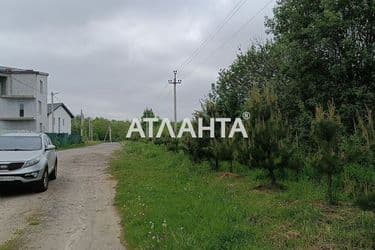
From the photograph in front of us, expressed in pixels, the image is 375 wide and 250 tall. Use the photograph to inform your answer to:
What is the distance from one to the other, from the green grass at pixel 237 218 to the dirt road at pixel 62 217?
39 cm

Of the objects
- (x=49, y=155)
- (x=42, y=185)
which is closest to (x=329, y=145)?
(x=42, y=185)

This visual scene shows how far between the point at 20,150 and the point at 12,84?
48.2 meters

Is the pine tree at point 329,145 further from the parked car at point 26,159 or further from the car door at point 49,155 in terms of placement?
the car door at point 49,155

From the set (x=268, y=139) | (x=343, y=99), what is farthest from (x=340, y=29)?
(x=268, y=139)

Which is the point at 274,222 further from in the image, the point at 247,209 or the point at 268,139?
the point at 268,139

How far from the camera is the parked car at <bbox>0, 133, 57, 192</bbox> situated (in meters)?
12.4

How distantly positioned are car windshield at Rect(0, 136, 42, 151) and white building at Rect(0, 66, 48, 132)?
1795 inches

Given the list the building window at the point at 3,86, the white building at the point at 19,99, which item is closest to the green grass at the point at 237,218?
the white building at the point at 19,99

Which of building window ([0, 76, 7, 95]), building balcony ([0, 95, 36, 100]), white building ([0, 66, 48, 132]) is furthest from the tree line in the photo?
building window ([0, 76, 7, 95])

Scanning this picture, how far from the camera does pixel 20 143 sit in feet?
46.4

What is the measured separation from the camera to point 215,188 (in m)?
12.2

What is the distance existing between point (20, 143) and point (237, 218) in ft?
27.0

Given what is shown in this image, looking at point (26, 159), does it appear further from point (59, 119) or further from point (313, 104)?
point (59, 119)

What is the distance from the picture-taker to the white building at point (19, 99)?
5816 centimetres
